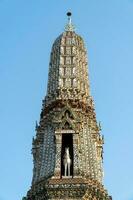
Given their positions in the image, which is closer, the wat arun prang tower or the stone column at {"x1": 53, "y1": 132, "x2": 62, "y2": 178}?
the wat arun prang tower

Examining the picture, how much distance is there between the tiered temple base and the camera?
40.8 m

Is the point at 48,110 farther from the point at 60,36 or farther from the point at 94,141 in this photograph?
the point at 60,36

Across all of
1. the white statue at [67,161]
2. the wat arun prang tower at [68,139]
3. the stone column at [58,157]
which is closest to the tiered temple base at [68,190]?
the wat arun prang tower at [68,139]

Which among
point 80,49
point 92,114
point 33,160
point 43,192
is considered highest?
point 80,49

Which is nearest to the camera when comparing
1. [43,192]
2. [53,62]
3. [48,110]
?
[43,192]

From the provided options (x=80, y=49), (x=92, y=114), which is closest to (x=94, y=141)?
(x=92, y=114)

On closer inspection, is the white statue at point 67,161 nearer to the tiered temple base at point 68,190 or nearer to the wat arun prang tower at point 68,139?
the wat arun prang tower at point 68,139

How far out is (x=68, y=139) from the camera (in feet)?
149

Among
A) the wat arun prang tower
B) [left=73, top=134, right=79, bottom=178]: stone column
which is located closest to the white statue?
the wat arun prang tower

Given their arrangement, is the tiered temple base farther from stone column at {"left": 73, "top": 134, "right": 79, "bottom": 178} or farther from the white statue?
the white statue

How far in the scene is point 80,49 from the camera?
2137 inches

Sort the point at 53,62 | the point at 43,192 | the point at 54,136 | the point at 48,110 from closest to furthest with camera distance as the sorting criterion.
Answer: the point at 43,192, the point at 54,136, the point at 48,110, the point at 53,62

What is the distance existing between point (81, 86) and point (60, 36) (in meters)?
7.18

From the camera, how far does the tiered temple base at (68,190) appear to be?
40812 mm
